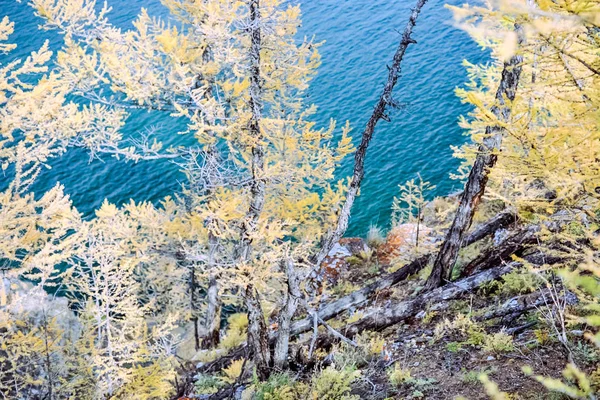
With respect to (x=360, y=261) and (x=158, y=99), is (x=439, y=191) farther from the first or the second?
(x=158, y=99)

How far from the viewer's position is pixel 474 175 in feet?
24.7

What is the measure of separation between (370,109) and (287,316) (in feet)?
65.5

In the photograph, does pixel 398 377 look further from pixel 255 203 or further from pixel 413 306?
pixel 255 203

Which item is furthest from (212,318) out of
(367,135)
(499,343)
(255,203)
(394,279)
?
(499,343)

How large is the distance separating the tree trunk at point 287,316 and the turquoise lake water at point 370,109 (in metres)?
13.0

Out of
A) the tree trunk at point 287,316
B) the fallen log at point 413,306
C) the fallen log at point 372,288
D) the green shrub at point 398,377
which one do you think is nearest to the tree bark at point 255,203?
the tree trunk at point 287,316

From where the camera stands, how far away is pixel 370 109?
25.7 m

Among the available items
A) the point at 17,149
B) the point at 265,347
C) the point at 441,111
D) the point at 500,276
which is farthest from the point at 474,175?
the point at 441,111

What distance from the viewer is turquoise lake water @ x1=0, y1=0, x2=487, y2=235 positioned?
901 inches

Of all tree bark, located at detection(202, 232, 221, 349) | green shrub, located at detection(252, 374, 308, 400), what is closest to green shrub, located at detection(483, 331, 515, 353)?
green shrub, located at detection(252, 374, 308, 400)

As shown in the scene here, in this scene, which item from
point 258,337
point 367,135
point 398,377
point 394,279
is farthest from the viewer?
point 394,279

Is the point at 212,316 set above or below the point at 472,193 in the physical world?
below

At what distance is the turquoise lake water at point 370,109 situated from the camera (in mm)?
22891

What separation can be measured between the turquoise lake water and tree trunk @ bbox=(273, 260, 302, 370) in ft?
42.7
